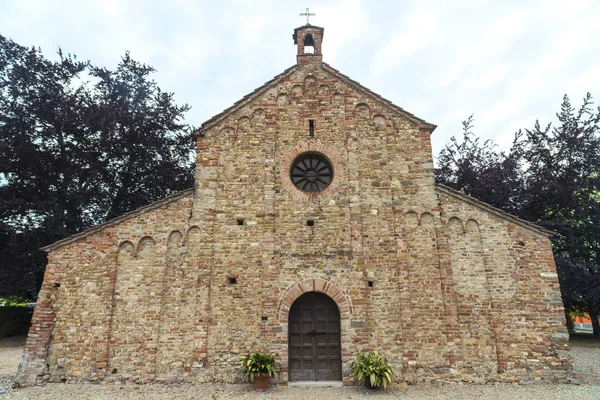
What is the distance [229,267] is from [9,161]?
495 inches

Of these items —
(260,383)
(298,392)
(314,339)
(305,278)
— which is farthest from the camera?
(305,278)

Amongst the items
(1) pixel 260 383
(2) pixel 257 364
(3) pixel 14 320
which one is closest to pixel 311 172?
(2) pixel 257 364

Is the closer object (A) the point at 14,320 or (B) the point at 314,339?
(B) the point at 314,339

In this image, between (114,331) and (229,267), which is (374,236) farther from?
(114,331)

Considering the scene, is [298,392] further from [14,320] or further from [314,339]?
[14,320]

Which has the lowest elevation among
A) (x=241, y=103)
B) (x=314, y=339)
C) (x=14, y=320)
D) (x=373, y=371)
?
(x=373, y=371)

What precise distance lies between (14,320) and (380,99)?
20853 millimetres

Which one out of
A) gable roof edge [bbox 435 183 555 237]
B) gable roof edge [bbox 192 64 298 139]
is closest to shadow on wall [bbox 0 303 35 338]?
gable roof edge [bbox 192 64 298 139]

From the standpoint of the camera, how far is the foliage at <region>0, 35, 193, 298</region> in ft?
47.6

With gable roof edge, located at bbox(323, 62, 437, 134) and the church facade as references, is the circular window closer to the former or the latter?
the church facade

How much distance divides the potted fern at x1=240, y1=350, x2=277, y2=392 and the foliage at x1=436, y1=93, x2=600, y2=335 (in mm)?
13381

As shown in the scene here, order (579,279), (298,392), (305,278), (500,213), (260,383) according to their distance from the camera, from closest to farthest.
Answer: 1. (298,392)
2. (260,383)
3. (305,278)
4. (500,213)
5. (579,279)

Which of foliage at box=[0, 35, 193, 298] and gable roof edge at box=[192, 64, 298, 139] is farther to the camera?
foliage at box=[0, 35, 193, 298]

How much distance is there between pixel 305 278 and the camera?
8.78 meters
